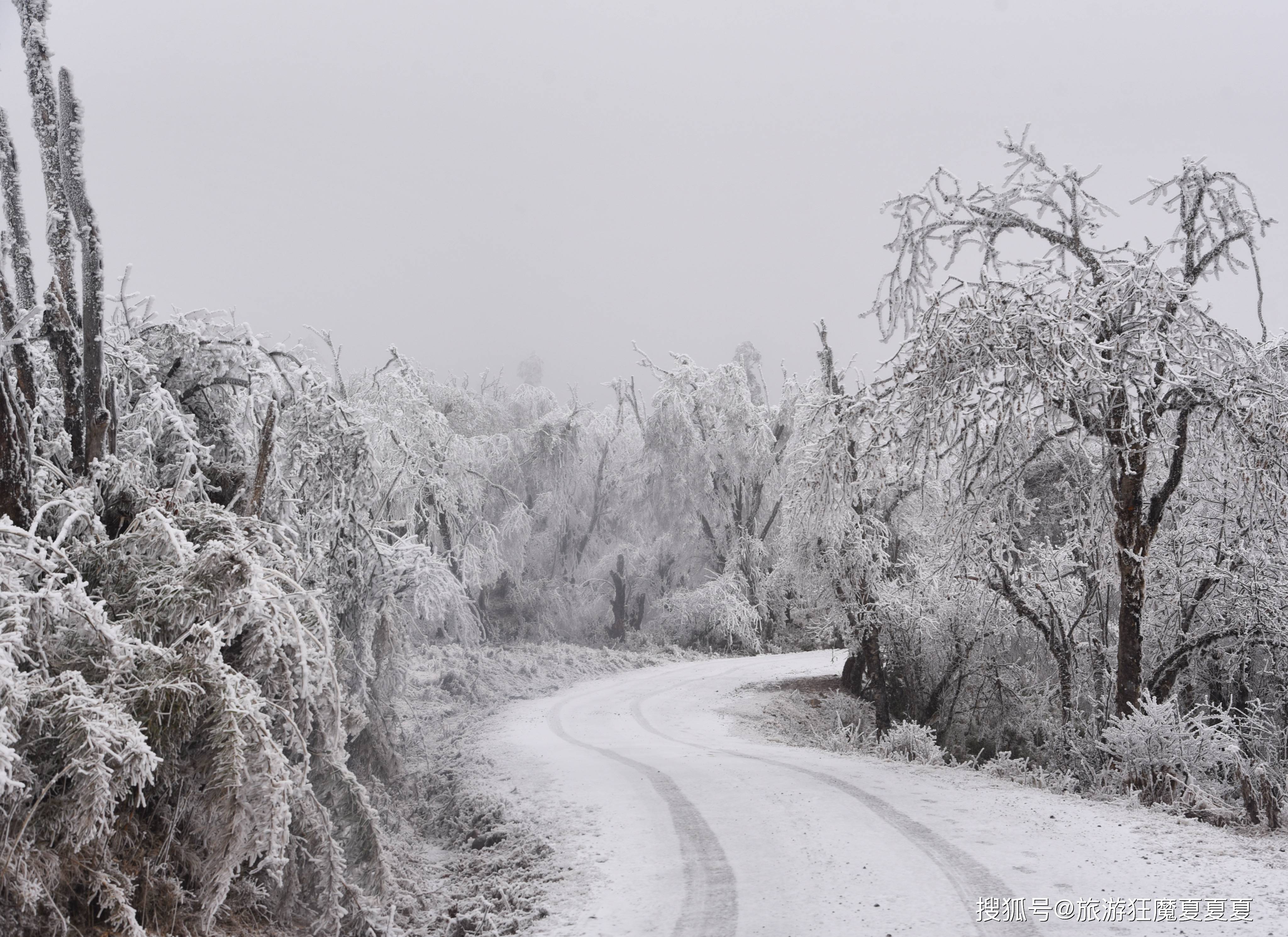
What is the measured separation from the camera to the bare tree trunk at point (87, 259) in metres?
4.08

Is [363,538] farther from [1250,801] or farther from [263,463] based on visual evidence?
[1250,801]

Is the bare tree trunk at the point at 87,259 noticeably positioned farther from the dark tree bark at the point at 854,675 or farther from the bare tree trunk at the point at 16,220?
the dark tree bark at the point at 854,675

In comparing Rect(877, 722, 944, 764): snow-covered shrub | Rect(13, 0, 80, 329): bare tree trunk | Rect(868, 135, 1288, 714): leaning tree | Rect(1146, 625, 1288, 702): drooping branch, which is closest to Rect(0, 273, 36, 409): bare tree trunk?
Rect(13, 0, 80, 329): bare tree trunk

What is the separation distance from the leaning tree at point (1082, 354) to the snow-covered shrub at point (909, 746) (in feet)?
7.53

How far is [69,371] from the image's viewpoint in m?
4.47

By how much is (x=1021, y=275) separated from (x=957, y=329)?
120 centimetres

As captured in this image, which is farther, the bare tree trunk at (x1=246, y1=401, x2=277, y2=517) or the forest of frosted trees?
the bare tree trunk at (x1=246, y1=401, x2=277, y2=517)

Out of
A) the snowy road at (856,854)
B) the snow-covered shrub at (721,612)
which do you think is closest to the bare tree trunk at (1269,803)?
the snowy road at (856,854)

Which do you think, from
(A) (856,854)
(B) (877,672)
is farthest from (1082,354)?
(B) (877,672)

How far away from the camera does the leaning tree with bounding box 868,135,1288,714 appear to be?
5703 mm

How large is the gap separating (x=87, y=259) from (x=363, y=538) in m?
3.61

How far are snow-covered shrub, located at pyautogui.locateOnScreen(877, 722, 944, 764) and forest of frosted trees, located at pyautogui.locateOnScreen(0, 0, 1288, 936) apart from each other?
0.53 ft

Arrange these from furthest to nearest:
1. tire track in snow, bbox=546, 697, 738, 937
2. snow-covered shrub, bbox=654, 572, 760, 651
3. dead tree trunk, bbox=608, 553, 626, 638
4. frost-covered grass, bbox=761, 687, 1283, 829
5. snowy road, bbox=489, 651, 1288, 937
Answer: dead tree trunk, bbox=608, 553, 626, 638
snow-covered shrub, bbox=654, 572, 760, 651
frost-covered grass, bbox=761, 687, 1283, 829
tire track in snow, bbox=546, 697, 738, 937
snowy road, bbox=489, 651, 1288, 937

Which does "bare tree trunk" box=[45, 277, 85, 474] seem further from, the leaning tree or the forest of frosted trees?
the leaning tree
